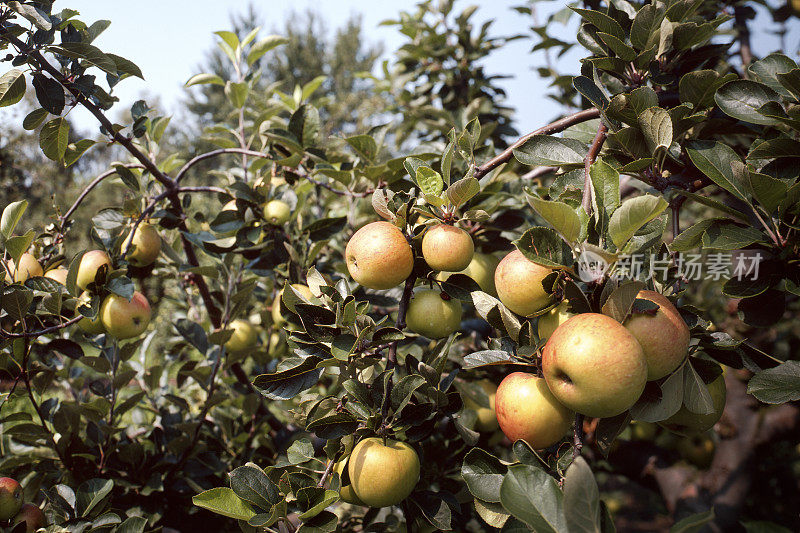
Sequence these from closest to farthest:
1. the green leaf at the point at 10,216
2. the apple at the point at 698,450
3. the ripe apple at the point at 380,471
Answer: the ripe apple at the point at 380,471 → the green leaf at the point at 10,216 → the apple at the point at 698,450

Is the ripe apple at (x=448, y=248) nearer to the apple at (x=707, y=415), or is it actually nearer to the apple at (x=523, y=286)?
the apple at (x=523, y=286)

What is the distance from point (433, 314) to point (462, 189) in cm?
24

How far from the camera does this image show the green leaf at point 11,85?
0.92m

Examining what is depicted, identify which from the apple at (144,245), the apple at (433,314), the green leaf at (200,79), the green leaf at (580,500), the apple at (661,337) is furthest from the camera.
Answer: the green leaf at (200,79)

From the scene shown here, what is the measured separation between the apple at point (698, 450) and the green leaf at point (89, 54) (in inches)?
99.5

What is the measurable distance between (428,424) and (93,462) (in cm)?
90

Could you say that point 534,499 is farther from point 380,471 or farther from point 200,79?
point 200,79


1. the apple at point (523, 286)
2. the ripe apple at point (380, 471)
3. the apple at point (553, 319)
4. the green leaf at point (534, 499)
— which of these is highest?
the apple at point (523, 286)

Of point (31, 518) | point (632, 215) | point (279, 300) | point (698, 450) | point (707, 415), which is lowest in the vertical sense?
point (698, 450)

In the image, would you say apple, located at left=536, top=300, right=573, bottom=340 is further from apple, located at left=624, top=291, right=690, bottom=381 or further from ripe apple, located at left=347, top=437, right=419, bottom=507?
ripe apple, located at left=347, top=437, right=419, bottom=507

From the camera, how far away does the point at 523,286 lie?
687mm

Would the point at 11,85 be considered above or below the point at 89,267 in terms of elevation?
above

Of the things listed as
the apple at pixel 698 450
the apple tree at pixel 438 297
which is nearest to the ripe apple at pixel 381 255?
the apple tree at pixel 438 297

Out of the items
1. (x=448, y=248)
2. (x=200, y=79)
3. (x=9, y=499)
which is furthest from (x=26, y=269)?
(x=448, y=248)
